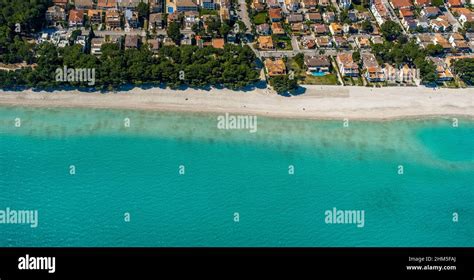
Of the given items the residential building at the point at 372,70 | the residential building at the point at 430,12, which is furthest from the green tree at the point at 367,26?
the residential building at the point at 430,12

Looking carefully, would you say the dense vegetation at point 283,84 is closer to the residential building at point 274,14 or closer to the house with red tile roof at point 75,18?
the residential building at point 274,14

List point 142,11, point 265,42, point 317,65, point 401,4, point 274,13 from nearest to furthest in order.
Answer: point 317,65 < point 265,42 < point 142,11 < point 274,13 < point 401,4

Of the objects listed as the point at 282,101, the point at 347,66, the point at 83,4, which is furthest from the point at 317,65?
the point at 83,4

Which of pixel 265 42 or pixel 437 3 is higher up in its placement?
pixel 437 3

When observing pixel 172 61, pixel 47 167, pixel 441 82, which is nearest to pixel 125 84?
pixel 172 61

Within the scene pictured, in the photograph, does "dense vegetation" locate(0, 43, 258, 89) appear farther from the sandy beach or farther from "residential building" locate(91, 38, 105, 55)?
"residential building" locate(91, 38, 105, 55)

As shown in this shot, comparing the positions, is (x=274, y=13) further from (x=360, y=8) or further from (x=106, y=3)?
(x=106, y=3)
